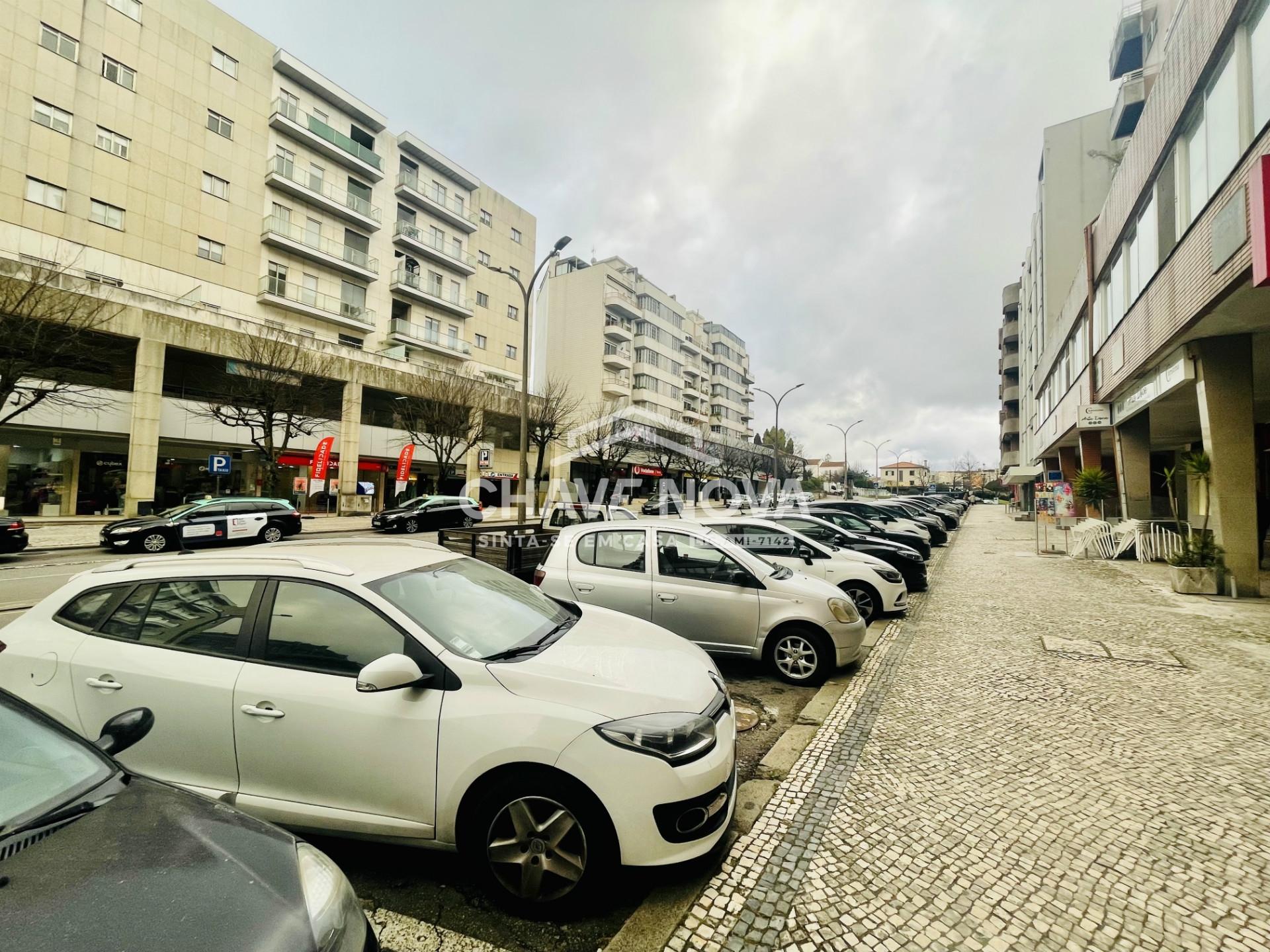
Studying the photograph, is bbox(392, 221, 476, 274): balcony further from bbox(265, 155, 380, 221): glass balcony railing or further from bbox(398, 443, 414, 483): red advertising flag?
bbox(398, 443, 414, 483): red advertising flag

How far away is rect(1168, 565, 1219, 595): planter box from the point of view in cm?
979

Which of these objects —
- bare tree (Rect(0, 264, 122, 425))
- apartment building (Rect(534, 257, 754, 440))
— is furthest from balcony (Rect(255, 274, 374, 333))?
apartment building (Rect(534, 257, 754, 440))

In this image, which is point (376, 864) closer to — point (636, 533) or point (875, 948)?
point (875, 948)

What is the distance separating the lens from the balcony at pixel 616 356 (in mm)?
53719

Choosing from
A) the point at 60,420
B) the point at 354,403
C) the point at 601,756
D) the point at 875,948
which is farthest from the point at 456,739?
the point at 354,403

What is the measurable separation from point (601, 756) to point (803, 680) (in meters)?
3.65

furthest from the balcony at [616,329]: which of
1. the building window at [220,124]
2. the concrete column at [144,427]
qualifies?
the concrete column at [144,427]

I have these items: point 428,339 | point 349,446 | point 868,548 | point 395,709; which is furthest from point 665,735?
point 428,339

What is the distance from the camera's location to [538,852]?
7.68 feet

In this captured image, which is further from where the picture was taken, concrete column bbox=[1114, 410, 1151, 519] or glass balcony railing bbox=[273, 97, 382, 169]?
glass balcony railing bbox=[273, 97, 382, 169]

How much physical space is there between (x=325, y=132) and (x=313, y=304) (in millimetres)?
9993

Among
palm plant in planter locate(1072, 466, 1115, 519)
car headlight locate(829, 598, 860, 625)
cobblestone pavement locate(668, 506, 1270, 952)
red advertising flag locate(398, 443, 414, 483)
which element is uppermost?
red advertising flag locate(398, 443, 414, 483)

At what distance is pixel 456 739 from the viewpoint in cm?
238

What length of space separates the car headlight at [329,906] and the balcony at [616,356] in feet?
175
